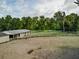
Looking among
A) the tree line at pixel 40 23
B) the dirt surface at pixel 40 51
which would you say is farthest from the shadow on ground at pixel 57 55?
the tree line at pixel 40 23

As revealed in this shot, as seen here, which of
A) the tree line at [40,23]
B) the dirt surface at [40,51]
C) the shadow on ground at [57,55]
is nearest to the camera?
the shadow on ground at [57,55]

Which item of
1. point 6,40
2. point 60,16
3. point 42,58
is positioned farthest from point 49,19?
point 42,58

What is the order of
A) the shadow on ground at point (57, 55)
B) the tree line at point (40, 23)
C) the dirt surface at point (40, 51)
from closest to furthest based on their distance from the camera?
the shadow on ground at point (57, 55) → the dirt surface at point (40, 51) → the tree line at point (40, 23)

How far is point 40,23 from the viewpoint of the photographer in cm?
7925

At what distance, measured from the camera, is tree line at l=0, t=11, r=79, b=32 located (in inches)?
2869

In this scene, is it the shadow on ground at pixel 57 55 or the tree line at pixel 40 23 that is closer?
the shadow on ground at pixel 57 55

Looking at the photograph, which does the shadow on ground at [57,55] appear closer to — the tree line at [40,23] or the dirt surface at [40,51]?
the dirt surface at [40,51]

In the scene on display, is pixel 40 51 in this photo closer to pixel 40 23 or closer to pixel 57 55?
pixel 57 55

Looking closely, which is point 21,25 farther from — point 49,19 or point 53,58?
point 53,58

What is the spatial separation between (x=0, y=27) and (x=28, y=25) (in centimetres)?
1361

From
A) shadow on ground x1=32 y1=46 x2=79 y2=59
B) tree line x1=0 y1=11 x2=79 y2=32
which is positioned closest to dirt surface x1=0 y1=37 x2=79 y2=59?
shadow on ground x1=32 y1=46 x2=79 y2=59

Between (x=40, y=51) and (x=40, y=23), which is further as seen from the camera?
(x=40, y=23)

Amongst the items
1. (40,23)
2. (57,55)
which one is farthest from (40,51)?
(40,23)

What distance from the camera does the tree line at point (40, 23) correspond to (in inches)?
2869
